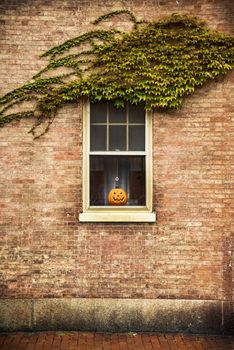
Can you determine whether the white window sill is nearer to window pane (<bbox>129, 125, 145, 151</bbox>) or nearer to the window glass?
window pane (<bbox>129, 125, 145, 151</bbox>)

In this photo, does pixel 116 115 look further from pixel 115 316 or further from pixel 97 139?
Answer: pixel 115 316

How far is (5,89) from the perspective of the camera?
7746 millimetres

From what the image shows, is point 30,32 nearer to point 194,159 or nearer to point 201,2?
point 201,2

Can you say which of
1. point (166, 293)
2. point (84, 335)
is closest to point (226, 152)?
point (166, 293)

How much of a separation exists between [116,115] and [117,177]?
1.14 meters

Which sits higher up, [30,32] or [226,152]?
[30,32]

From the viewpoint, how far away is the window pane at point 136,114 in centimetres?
792

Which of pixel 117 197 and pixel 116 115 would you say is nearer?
pixel 117 197

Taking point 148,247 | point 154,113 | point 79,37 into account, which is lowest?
point 148,247

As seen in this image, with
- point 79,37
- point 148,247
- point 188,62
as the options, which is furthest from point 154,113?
point 148,247

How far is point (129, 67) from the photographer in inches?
302

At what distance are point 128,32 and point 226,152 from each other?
2.78 metres

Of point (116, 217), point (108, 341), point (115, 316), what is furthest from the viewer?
point (116, 217)

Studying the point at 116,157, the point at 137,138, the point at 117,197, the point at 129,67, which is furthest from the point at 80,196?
the point at 129,67
